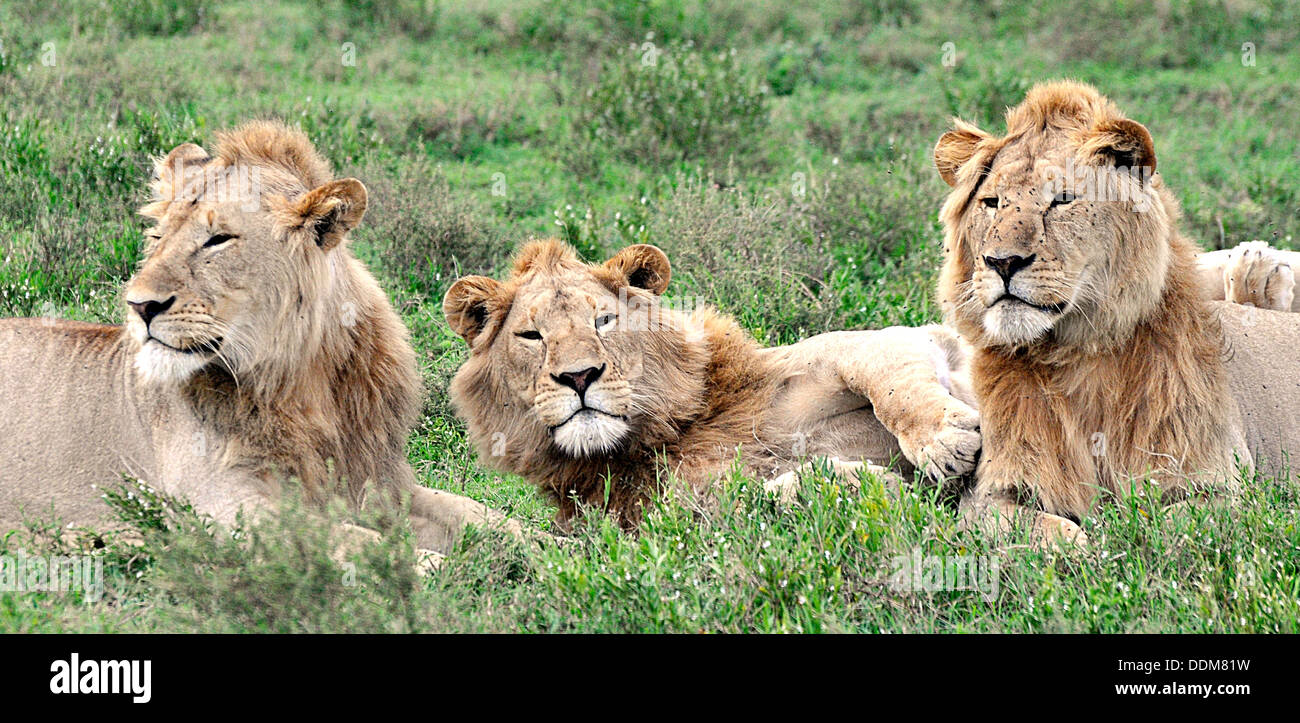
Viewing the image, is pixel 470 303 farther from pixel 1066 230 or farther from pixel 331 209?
pixel 1066 230

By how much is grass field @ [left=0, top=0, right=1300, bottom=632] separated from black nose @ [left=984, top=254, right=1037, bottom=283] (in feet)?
2.42

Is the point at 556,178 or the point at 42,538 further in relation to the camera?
the point at 556,178

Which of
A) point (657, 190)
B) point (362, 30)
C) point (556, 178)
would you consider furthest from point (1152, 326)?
point (362, 30)

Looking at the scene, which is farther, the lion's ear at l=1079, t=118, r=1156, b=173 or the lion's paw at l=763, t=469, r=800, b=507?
the lion's paw at l=763, t=469, r=800, b=507

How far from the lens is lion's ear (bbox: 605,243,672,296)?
16.4 feet

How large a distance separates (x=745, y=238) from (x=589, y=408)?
2.87 m

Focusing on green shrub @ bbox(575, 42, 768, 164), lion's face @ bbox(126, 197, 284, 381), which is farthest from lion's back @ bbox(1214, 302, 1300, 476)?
green shrub @ bbox(575, 42, 768, 164)

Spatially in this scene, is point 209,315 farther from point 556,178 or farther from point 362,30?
point 362,30

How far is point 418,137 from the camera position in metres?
8.73

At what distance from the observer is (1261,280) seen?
543cm

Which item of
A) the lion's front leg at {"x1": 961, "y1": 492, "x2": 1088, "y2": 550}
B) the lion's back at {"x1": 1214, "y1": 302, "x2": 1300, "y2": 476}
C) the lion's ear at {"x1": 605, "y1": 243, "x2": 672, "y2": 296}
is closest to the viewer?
the lion's front leg at {"x1": 961, "y1": 492, "x2": 1088, "y2": 550}

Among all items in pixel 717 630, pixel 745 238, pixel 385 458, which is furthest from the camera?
pixel 745 238

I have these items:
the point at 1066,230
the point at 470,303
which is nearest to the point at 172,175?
the point at 470,303

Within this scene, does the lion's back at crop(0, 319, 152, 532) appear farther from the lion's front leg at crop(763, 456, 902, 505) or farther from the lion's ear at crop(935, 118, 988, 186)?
the lion's ear at crop(935, 118, 988, 186)
